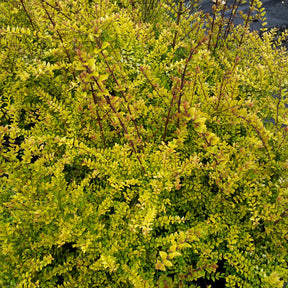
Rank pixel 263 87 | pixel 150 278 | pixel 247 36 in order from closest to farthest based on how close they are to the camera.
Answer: pixel 150 278, pixel 263 87, pixel 247 36

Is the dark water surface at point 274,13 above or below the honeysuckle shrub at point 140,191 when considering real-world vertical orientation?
above

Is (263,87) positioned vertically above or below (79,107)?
above

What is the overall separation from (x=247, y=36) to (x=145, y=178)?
2.52 metres

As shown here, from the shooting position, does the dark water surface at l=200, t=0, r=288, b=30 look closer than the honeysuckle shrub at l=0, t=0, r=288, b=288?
No

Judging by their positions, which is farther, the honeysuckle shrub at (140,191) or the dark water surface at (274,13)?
the dark water surface at (274,13)

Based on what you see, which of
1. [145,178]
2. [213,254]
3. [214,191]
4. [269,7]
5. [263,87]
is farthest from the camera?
[269,7]

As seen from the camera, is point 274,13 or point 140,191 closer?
point 140,191

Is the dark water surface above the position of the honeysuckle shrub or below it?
above

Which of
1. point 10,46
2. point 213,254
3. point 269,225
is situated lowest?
point 213,254

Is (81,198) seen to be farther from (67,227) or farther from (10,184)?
(10,184)

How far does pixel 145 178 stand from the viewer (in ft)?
6.61

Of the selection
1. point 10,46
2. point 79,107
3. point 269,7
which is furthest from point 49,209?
point 269,7

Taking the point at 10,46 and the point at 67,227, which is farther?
the point at 10,46

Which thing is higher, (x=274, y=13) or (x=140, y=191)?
(x=274, y=13)
